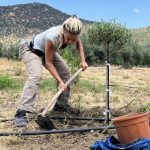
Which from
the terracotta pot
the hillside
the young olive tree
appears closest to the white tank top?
the terracotta pot

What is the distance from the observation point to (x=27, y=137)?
6.19 m

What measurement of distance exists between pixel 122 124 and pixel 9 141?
1554 mm

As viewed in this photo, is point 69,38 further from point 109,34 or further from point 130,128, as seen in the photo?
point 109,34

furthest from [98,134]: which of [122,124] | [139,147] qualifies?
[139,147]

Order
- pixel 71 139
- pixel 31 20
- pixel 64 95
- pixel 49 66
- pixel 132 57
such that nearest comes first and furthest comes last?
pixel 71 139 < pixel 49 66 < pixel 64 95 < pixel 132 57 < pixel 31 20

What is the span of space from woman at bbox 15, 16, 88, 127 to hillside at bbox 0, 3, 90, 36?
143 ft

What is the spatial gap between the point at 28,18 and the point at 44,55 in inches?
2076

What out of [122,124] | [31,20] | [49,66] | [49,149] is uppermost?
[31,20]

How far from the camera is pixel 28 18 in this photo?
59031 millimetres

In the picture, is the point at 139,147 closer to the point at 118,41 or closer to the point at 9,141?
the point at 9,141

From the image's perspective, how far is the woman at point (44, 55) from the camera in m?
6.25

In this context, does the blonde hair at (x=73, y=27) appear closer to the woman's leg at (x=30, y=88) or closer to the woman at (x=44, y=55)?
the woman at (x=44, y=55)

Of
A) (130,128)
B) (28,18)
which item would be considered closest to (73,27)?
(130,128)

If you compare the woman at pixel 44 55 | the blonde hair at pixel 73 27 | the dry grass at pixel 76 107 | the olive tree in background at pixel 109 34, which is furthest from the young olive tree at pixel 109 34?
the blonde hair at pixel 73 27
